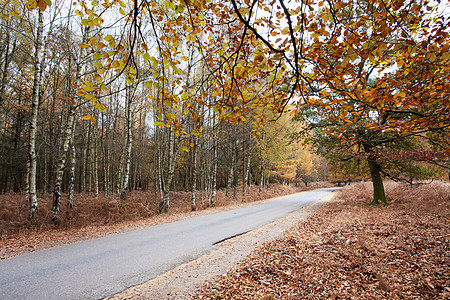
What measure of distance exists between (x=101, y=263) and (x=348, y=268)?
199 inches

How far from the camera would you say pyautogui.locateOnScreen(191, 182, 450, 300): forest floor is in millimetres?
3248

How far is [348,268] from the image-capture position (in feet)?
12.7

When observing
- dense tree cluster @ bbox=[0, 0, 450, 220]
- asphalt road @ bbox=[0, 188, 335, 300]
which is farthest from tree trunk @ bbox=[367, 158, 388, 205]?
asphalt road @ bbox=[0, 188, 335, 300]

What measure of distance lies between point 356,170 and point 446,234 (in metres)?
7.79

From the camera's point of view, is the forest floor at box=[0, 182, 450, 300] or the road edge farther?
the road edge

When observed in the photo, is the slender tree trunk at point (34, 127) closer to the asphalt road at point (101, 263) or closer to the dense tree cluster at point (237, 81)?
the dense tree cluster at point (237, 81)

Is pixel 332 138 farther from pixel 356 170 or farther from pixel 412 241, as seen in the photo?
pixel 412 241

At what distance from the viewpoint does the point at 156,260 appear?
471 centimetres

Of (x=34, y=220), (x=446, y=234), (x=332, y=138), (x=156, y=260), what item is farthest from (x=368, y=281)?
(x=34, y=220)

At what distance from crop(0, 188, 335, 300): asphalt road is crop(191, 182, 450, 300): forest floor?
148 centimetres

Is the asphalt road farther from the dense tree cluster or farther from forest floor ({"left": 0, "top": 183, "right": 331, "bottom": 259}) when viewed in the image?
the dense tree cluster

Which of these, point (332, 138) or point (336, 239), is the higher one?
point (332, 138)

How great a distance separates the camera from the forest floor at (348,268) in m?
3.25

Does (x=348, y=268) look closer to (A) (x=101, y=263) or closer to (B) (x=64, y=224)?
(A) (x=101, y=263)
